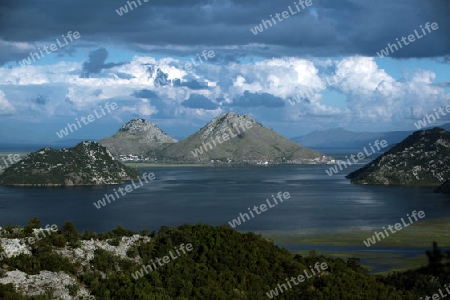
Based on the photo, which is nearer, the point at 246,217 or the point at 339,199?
the point at 246,217

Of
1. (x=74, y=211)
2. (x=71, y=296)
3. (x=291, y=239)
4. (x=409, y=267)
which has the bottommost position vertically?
(x=409, y=267)

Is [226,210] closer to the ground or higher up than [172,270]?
higher up

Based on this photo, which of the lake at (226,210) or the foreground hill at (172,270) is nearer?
the foreground hill at (172,270)

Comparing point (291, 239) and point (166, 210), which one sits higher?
point (166, 210)

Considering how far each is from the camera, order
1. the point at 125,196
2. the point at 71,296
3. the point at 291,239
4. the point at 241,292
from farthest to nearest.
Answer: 1. the point at 125,196
2. the point at 291,239
3. the point at 241,292
4. the point at 71,296

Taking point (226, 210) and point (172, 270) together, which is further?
point (226, 210)

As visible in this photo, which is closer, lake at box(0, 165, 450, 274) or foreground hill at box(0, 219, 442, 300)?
foreground hill at box(0, 219, 442, 300)

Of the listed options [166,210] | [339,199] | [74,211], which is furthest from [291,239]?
[339,199]

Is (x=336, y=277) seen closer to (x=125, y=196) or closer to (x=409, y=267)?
(x=409, y=267)
